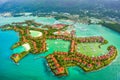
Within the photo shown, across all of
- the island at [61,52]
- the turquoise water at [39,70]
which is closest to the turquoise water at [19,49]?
the island at [61,52]

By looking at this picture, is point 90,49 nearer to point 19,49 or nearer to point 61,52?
point 61,52

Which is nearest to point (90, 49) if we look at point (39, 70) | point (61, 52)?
point (61, 52)

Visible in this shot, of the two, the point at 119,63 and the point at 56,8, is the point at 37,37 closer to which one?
the point at 119,63

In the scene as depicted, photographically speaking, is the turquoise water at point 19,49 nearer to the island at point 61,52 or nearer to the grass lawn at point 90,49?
the island at point 61,52

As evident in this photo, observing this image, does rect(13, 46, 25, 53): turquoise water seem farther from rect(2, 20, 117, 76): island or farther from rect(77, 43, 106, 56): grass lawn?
rect(77, 43, 106, 56): grass lawn

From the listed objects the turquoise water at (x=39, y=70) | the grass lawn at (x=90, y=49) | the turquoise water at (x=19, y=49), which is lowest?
the turquoise water at (x=39, y=70)

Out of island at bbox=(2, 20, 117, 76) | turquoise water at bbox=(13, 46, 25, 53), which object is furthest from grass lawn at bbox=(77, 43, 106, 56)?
turquoise water at bbox=(13, 46, 25, 53)

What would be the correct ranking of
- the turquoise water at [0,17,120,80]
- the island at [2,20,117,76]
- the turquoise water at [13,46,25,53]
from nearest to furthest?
1. the turquoise water at [0,17,120,80]
2. the island at [2,20,117,76]
3. the turquoise water at [13,46,25,53]

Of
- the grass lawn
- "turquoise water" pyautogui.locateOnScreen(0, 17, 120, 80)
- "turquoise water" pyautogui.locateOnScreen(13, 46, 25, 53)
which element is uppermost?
"turquoise water" pyautogui.locateOnScreen(13, 46, 25, 53)
